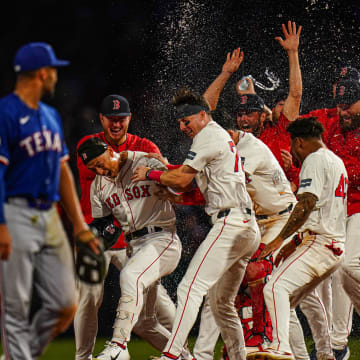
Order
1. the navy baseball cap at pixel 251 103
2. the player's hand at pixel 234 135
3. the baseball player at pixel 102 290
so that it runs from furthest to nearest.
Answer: the navy baseball cap at pixel 251 103 < the player's hand at pixel 234 135 < the baseball player at pixel 102 290

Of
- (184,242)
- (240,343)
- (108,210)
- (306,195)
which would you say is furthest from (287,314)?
(184,242)

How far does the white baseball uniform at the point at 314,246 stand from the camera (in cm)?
492

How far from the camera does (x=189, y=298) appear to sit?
15.7ft

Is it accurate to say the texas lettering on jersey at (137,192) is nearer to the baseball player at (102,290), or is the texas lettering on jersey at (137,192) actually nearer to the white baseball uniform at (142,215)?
the white baseball uniform at (142,215)

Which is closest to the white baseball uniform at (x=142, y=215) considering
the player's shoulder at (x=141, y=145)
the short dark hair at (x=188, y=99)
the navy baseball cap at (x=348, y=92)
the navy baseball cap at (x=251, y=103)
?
the player's shoulder at (x=141, y=145)

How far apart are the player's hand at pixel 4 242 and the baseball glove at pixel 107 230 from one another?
212 centimetres

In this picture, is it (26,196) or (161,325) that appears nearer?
(26,196)

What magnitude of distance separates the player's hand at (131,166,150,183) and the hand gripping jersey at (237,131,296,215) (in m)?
0.90

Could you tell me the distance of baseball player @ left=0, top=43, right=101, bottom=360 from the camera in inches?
140

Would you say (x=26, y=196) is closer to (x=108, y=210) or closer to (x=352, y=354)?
(x=108, y=210)

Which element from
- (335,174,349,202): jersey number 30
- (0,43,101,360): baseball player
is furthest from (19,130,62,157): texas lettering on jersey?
(335,174,349,202): jersey number 30

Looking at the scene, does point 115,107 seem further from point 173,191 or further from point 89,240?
point 89,240

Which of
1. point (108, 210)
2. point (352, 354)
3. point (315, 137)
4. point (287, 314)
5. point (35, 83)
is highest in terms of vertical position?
point (35, 83)

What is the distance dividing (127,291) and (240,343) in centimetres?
90
